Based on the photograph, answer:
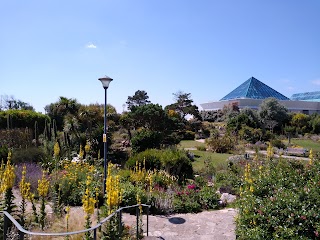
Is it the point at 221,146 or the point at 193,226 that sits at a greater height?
the point at 221,146

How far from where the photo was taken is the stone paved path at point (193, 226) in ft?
17.2

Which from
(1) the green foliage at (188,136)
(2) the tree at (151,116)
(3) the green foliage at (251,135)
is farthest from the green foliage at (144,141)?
(1) the green foliage at (188,136)

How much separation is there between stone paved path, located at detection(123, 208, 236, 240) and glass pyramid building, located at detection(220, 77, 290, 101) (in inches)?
1904

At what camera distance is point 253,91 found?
2170 inches

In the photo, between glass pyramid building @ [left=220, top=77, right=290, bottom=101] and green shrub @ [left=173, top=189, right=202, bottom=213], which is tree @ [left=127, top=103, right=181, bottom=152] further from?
glass pyramid building @ [left=220, top=77, right=290, bottom=101]

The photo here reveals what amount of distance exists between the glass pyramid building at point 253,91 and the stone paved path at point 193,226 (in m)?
48.4

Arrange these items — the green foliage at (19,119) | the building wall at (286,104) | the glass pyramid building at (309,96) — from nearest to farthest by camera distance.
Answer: the green foliage at (19,119) → the building wall at (286,104) → the glass pyramid building at (309,96)

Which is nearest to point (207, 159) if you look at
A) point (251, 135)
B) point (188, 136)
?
point (251, 135)

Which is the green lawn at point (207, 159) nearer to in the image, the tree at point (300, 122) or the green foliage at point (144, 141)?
the green foliage at point (144, 141)

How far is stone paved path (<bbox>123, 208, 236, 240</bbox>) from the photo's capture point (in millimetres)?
5227

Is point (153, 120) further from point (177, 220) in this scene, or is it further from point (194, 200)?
point (177, 220)

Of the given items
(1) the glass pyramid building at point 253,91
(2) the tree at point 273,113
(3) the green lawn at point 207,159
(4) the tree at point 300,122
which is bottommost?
(3) the green lawn at point 207,159

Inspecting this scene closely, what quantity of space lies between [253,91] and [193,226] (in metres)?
52.9

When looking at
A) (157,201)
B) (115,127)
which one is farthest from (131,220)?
(115,127)
